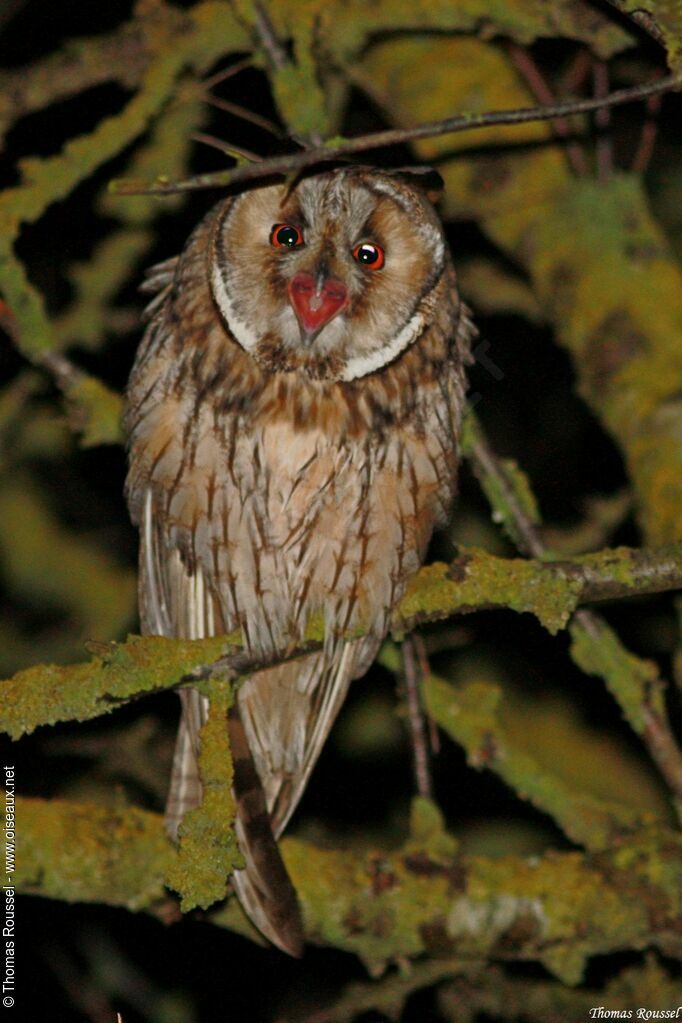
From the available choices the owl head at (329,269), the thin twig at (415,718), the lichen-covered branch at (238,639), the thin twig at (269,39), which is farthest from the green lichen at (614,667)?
the thin twig at (269,39)

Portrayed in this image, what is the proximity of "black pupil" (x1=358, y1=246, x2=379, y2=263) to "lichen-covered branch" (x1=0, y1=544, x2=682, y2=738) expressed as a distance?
64 centimetres

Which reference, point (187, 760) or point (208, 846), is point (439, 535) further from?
point (208, 846)

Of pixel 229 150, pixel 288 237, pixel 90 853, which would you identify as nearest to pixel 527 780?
pixel 90 853

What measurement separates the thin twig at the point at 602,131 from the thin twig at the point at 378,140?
4.88ft

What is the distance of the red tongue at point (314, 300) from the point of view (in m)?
2.28

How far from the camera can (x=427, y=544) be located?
2.71 meters

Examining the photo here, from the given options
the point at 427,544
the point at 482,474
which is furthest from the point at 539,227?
the point at 427,544

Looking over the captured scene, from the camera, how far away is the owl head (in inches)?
91.8

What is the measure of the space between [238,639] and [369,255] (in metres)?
0.81

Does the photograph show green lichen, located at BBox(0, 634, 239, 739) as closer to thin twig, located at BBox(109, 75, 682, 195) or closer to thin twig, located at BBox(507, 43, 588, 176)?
thin twig, located at BBox(109, 75, 682, 195)

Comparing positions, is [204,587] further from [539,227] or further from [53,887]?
[539,227]

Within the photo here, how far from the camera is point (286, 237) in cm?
237

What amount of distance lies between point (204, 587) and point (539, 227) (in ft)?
4.07

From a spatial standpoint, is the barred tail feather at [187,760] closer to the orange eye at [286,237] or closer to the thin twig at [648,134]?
the orange eye at [286,237]
